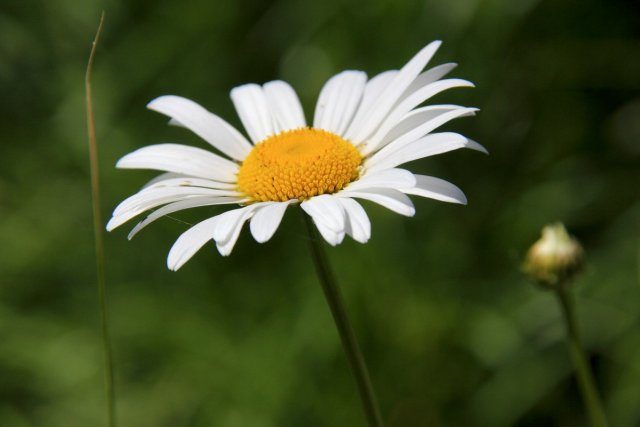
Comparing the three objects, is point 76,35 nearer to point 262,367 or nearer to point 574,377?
point 262,367

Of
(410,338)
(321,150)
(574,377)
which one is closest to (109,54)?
(410,338)

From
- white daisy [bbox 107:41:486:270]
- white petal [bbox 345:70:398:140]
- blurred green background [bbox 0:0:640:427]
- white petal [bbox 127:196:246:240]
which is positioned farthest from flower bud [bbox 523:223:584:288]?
blurred green background [bbox 0:0:640:427]

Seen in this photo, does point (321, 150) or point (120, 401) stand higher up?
point (321, 150)

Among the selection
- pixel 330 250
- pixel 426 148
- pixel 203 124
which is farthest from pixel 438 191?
pixel 330 250

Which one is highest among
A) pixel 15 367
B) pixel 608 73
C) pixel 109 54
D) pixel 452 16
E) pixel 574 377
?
pixel 109 54

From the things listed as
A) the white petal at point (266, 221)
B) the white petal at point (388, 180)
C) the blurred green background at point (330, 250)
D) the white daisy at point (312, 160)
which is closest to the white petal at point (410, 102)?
the white daisy at point (312, 160)
